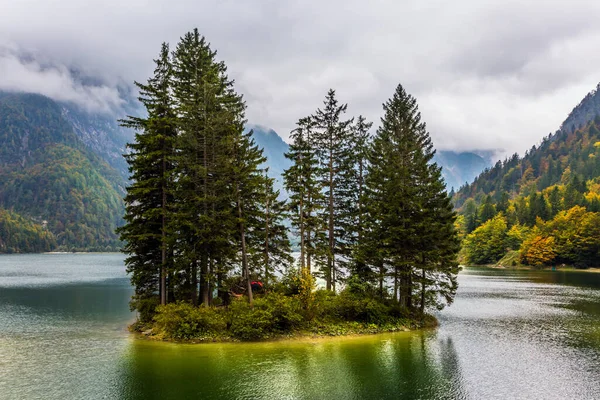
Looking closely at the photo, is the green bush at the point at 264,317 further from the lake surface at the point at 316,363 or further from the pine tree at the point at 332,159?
the pine tree at the point at 332,159

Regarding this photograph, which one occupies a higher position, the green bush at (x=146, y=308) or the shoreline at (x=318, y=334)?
the green bush at (x=146, y=308)

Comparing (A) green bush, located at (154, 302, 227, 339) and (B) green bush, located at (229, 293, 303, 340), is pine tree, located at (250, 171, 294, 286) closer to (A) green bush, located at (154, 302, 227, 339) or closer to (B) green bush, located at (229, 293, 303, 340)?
(B) green bush, located at (229, 293, 303, 340)

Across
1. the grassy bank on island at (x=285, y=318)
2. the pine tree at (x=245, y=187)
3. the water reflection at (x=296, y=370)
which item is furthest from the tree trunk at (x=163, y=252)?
the pine tree at (x=245, y=187)

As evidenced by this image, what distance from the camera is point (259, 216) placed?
33.6 m

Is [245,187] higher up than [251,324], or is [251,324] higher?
[245,187]

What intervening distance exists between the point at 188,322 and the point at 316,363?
10.4m

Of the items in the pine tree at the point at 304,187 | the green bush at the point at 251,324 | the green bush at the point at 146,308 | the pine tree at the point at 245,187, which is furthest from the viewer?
the pine tree at the point at 304,187

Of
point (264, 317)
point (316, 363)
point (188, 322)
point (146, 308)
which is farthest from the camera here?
point (146, 308)

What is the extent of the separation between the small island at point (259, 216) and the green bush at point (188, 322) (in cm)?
9

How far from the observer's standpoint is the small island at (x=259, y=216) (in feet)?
100

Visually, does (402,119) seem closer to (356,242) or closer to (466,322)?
(356,242)

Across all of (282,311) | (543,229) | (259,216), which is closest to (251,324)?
(282,311)

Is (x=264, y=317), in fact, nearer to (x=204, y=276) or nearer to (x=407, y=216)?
(x=204, y=276)

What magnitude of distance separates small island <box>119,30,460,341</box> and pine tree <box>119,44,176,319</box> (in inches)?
4.3
